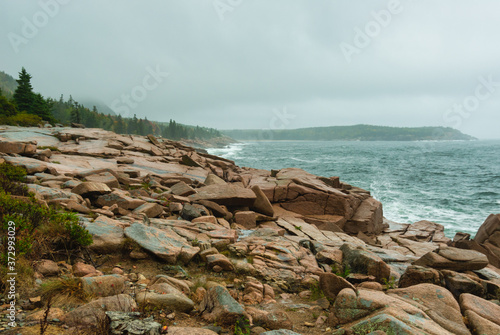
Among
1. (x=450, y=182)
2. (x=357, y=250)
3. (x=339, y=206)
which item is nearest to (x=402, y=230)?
(x=339, y=206)

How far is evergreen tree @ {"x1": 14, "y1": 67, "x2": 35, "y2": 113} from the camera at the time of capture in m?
56.0

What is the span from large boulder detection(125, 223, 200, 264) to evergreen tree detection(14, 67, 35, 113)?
2623 inches

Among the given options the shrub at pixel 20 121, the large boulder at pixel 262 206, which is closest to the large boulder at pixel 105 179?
the large boulder at pixel 262 206

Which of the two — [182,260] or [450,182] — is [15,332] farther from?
[450,182]

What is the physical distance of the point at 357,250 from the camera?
26.3ft

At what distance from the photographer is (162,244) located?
22.3 feet

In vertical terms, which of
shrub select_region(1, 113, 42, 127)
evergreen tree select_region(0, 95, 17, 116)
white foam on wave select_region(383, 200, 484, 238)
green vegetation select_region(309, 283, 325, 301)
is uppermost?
evergreen tree select_region(0, 95, 17, 116)

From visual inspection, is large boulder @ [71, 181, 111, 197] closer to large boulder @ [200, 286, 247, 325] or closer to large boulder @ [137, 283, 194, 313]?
large boulder @ [137, 283, 194, 313]

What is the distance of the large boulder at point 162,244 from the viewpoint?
646cm

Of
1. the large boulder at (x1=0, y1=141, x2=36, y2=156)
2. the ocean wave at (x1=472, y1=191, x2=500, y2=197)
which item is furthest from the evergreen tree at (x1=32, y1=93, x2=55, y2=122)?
the ocean wave at (x1=472, y1=191, x2=500, y2=197)

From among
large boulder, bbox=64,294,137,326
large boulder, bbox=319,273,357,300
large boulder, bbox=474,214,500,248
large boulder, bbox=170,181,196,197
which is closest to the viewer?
large boulder, bbox=64,294,137,326

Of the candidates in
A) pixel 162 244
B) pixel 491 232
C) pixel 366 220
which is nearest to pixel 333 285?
pixel 162 244

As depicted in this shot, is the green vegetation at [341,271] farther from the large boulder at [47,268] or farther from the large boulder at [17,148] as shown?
the large boulder at [17,148]

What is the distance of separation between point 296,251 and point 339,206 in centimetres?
1073
